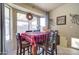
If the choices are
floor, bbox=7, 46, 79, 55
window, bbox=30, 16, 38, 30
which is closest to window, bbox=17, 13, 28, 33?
window, bbox=30, 16, 38, 30

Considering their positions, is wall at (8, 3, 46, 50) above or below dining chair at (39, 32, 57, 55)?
above

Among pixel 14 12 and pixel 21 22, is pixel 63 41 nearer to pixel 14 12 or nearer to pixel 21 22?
pixel 21 22

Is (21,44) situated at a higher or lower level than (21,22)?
lower

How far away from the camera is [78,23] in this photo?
1.97 meters

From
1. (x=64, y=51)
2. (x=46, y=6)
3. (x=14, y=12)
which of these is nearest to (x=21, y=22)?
(x=14, y=12)

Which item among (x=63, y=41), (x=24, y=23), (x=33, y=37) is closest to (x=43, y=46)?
(x=33, y=37)

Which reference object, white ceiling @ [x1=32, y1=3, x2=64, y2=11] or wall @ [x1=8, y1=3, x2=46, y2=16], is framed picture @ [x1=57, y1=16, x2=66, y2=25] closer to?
white ceiling @ [x1=32, y1=3, x2=64, y2=11]

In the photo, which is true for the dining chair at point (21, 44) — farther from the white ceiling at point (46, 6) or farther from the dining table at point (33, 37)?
the white ceiling at point (46, 6)

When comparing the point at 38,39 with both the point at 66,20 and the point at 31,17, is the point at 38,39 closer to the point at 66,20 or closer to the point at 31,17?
the point at 31,17

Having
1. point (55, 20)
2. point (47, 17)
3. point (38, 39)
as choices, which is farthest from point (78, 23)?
point (38, 39)

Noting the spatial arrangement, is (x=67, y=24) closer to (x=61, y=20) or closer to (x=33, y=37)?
(x=61, y=20)

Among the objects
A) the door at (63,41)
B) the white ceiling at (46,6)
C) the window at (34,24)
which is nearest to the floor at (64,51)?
the door at (63,41)

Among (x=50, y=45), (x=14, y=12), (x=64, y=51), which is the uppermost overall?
(x=14, y=12)
